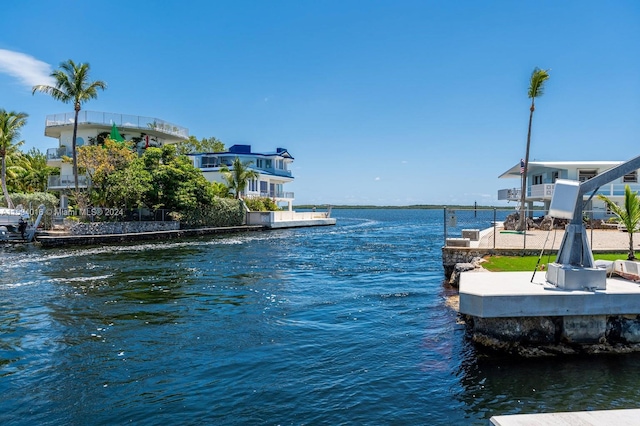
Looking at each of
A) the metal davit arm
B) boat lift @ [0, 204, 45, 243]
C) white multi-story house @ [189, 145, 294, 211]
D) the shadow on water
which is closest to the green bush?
white multi-story house @ [189, 145, 294, 211]

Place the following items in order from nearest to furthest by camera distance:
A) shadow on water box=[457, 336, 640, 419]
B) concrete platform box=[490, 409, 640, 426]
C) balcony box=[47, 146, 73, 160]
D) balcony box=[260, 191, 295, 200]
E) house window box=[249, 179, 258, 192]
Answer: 1. concrete platform box=[490, 409, 640, 426]
2. shadow on water box=[457, 336, 640, 419]
3. balcony box=[47, 146, 73, 160]
4. house window box=[249, 179, 258, 192]
5. balcony box=[260, 191, 295, 200]

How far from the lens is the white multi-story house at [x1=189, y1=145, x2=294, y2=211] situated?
217 feet

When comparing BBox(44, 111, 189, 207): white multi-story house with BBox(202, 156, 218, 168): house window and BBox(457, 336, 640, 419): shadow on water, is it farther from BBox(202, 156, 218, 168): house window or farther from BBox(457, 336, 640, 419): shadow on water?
BBox(457, 336, 640, 419): shadow on water

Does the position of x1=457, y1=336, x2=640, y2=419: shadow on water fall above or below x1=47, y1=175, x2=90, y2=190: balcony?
below

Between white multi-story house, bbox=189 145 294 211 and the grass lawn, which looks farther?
white multi-story house, bbox=189 145 294 211

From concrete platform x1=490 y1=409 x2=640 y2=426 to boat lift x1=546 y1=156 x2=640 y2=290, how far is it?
536 centimetres

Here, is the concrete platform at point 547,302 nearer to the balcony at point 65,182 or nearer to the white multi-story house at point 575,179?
the white multi-story house at point 575,179

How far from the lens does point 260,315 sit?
14.4 meters

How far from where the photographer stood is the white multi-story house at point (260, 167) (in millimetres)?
66000

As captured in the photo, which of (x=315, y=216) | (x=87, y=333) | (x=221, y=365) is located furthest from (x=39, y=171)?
(x=221, y=365)

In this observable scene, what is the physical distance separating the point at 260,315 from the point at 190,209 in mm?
36005

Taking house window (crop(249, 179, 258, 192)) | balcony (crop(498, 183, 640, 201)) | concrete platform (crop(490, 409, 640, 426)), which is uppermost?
house window (crop(249, 179, 258, 192))

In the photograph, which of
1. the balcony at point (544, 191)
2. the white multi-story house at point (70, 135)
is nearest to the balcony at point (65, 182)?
the white multi-story house at point (70, 135)

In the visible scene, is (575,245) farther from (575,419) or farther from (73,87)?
(73,87)
